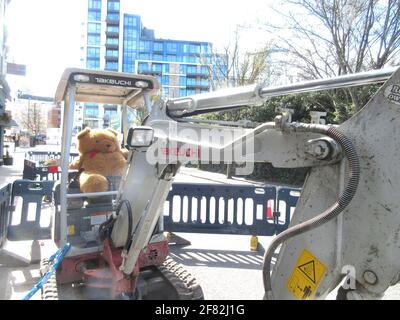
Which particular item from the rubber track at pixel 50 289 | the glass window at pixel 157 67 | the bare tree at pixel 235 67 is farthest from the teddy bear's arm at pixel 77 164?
the glass window at pixel 157 67

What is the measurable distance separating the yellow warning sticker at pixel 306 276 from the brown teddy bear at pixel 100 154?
2970 mm

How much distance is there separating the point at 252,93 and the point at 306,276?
1.01 m

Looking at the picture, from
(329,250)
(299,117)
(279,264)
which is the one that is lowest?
(279,264)

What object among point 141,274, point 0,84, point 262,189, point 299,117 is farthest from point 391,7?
point 0,84

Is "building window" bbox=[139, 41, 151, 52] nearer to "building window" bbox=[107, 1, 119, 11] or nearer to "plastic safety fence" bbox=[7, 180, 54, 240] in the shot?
"building window" bbox=[107, 1, 119, 11]

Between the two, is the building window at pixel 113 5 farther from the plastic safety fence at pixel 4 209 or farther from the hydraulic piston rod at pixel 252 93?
the hydraulic piston rod at pixel 252 93

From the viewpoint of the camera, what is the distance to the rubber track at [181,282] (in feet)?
12.2

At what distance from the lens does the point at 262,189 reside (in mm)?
7215

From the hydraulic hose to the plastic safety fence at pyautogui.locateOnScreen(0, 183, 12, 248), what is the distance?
4515mm

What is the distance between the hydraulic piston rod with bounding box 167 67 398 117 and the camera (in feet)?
5.87

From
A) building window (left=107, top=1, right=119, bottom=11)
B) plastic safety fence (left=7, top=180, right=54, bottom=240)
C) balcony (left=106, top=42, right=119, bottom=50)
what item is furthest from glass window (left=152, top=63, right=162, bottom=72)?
plastic safety fence (left=7, top=180, right=54, bottom=240)

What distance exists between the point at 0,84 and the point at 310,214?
25.4m

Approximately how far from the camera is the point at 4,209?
220 inches
